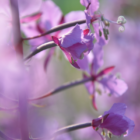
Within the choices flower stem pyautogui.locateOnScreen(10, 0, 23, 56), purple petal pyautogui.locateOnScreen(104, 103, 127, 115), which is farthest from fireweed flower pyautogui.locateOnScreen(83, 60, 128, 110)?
flower stem pyautogui.locateOnScreen(10, 0, 23, 56)

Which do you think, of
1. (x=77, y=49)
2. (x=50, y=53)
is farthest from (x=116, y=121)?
(x=50, y=53)

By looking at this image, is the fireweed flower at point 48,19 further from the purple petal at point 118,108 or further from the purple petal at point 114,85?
the purple petal at point 118,108

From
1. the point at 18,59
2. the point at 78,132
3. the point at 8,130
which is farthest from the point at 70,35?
the point at 78,132

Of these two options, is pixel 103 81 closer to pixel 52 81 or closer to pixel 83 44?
pixel 83 44

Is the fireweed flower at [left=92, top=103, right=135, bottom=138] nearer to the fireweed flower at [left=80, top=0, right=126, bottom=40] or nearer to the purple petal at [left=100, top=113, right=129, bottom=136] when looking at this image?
the purple petal at [left=100, top=113, right=129, bottom=136]

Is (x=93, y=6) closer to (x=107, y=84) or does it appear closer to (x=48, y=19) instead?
(x=48, y=19)

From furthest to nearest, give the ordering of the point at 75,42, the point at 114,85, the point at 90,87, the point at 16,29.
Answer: the point at 90,87 < the point at 114,85 < the point at 16,29 < the point at 75,42
